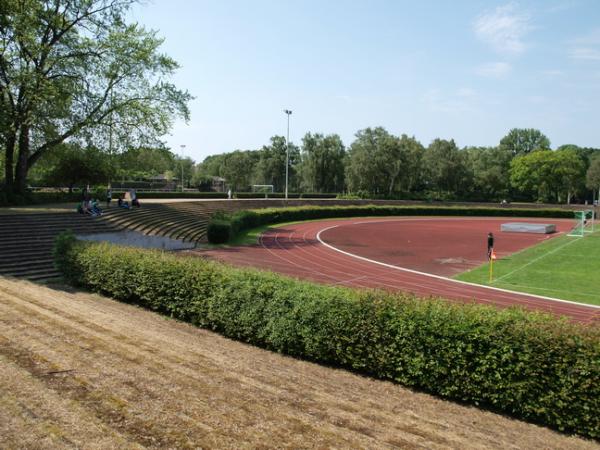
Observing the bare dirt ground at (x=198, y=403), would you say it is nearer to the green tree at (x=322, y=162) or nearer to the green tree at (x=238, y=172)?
the green tree at (x=322, y=162)

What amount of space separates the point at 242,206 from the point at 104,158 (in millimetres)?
19348

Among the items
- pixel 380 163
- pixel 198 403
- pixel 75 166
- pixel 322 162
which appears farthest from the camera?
pixel 322 162

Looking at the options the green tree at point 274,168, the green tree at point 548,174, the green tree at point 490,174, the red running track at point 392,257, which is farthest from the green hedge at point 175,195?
the green tree at point 548,174

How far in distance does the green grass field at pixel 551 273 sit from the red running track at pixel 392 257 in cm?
112

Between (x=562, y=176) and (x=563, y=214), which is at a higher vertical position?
(x=562, y=176)

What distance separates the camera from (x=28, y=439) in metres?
5.51

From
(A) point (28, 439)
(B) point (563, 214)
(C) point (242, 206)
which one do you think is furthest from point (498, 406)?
(B) point (563, 214)

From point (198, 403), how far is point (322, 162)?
88649mm

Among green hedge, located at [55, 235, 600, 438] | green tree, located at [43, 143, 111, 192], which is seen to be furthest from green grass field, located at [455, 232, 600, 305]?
green tree, located at [43, 143, 111, 192]

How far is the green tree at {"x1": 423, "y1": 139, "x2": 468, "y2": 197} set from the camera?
90.0 m

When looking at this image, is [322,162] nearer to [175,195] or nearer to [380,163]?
[380,163]

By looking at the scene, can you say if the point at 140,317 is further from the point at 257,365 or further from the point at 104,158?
the point at 104,158

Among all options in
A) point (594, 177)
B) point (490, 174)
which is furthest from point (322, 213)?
point (594, 177)

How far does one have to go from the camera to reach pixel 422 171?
94000 millimetres
